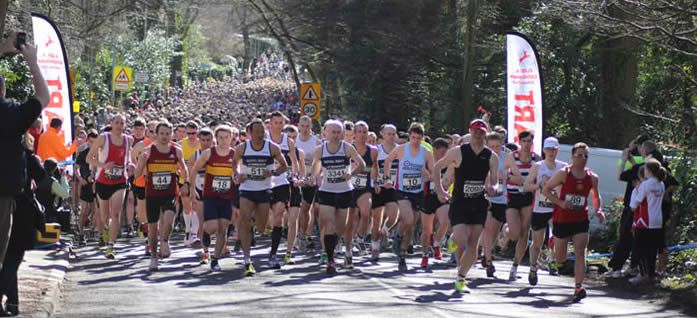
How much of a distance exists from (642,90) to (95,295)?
19.3 meters

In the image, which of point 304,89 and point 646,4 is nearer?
point 646,4

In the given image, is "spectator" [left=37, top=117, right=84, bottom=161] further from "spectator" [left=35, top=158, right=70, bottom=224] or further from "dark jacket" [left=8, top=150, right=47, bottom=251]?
"dark jacket" [left=8, top=150, right=47, bottom=251]

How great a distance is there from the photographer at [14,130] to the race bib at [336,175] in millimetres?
5593

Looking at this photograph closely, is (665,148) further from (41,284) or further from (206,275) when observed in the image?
(41,284)

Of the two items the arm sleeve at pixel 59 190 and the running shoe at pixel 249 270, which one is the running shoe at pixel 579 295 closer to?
the running shoe at pixel 249 270

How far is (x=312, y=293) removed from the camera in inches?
451

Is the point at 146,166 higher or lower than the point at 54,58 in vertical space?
lower

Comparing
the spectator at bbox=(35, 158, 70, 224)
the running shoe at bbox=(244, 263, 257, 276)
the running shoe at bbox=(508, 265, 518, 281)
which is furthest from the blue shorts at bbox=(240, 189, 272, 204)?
the running shoe at bbox=(508, 265, 518, 281)

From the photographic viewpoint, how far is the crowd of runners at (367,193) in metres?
12.1

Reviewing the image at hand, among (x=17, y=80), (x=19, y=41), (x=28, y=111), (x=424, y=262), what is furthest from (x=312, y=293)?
(x=17, y=80)

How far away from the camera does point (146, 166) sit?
46.7ft

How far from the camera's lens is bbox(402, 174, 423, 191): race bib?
15.2 m

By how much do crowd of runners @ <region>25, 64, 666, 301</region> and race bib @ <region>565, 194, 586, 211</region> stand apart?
0.04ft

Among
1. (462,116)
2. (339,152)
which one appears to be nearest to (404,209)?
(339,152)
